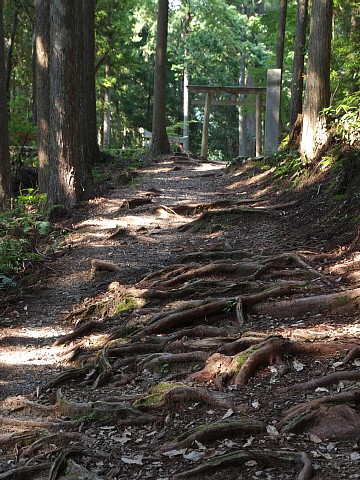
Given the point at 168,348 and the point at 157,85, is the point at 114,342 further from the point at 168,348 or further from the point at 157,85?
the point at 157,85

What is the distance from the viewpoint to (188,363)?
5.84 meters

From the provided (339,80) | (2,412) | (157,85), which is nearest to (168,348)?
(2,412)

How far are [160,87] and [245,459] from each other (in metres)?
21.4

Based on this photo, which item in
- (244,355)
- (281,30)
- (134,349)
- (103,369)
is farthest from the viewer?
(281,30)

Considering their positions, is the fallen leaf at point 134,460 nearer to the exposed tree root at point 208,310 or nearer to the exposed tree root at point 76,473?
the exposed tree root at point 76,473

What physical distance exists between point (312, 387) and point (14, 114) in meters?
18.7

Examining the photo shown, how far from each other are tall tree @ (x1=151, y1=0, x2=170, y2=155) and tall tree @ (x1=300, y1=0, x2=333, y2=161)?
1140cm

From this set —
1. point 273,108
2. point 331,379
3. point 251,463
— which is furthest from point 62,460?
point 273,108

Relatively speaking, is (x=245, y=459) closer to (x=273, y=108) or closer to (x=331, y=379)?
(x=331, y=379)

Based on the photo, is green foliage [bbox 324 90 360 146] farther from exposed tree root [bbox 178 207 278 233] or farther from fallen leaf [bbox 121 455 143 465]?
fallen leaf [bbox 121 455 143 465]

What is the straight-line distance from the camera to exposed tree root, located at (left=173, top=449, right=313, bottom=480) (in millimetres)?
3748

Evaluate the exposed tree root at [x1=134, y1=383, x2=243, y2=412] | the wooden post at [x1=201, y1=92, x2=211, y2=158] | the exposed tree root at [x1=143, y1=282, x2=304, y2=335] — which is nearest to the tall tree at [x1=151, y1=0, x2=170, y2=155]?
the wooden post at [x1=201, y1=92, x2=211, y2=158]

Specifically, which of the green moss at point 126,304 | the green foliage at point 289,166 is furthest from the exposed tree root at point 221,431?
the green foliage at point 289,166

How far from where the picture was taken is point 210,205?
43.7 ft
